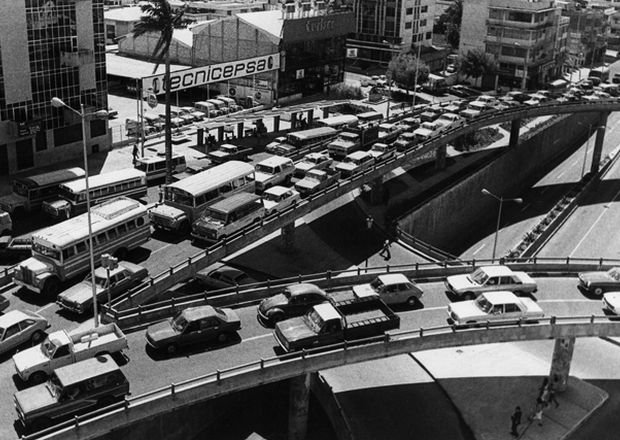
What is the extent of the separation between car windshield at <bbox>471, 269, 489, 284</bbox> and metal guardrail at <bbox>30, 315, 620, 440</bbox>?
488 centimetres

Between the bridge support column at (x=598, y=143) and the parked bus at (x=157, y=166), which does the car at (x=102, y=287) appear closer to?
the parked bus at (x=157, y=166)

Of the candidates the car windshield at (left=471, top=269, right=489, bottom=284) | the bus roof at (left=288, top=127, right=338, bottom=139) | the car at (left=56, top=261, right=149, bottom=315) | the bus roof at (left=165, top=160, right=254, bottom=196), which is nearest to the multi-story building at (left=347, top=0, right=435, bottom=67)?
the bus roof at (left=288, top=127, right=338, bottom=139)

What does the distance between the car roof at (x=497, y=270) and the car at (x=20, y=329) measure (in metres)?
27.1

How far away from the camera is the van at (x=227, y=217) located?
54.7 metres

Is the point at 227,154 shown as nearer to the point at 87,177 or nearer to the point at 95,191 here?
the point at 95,191

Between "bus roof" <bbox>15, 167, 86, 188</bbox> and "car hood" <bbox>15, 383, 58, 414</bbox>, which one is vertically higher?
"bus roof" <bbox>15, 167, 86, 188</bbox>

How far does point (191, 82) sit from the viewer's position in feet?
287

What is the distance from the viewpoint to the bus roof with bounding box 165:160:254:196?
191 ft

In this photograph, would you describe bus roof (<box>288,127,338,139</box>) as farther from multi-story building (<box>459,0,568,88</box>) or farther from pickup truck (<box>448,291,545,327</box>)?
multi-story building (<box>459,0,568,88</box>)

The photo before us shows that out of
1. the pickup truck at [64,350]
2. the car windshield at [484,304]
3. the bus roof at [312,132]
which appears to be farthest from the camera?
the bus roof at [312,132]

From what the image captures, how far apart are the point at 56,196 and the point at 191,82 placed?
2934 cm

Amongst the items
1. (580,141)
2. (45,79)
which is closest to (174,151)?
(45,79)

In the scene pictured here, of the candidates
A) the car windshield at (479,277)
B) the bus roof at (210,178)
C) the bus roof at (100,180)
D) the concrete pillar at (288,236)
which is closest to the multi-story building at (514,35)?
the concrete pillar at (288,236)

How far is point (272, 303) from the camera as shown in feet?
139
